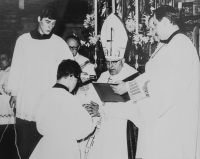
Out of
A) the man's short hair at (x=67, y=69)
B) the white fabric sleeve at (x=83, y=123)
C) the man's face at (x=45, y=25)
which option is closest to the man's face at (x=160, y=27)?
the man's short hair at (x=67, y=69)

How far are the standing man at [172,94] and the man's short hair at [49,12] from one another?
1242 mm

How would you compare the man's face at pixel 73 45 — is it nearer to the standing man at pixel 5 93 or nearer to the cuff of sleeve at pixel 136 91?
the standing man at pixel 5 93

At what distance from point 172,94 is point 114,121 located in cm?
84

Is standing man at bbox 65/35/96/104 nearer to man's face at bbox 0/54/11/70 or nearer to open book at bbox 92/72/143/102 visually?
open book at bbox 92/72/143/102

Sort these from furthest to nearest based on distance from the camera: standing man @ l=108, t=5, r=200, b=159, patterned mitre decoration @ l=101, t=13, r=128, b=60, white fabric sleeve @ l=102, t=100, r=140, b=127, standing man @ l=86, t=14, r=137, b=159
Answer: patterned mitre decoration @ l=101, t=13, r=128, b=60 < standing man @ l=86, t=14, r=137, b=159 < white fabric sleeve @ l=102, t=100, r=140, b=127 < standing man @ l=108, t=5, r=200, b=159

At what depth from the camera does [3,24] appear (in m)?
3.34

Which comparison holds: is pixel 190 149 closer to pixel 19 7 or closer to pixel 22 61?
pixel 22 61

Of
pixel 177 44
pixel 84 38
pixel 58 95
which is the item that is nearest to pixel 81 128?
pixel 58 95

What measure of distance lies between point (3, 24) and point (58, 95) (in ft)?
4.94

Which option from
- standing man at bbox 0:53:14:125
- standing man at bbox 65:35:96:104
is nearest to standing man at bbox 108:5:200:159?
standing man at bbox 65:35:96:104

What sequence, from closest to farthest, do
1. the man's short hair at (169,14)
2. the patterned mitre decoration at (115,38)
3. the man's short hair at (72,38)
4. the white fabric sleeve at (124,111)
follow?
the man's short hair at (169,14) < the white fabric sleeve at (124,111) < the patterned mitre decoration at (115,38) < the man's short hair at (72,38)

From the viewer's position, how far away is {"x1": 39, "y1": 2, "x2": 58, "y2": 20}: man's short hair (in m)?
3.29

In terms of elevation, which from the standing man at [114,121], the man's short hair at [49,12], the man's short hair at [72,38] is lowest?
the standing man at [114,121]

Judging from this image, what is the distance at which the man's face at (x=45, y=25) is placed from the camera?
10.7 feet
